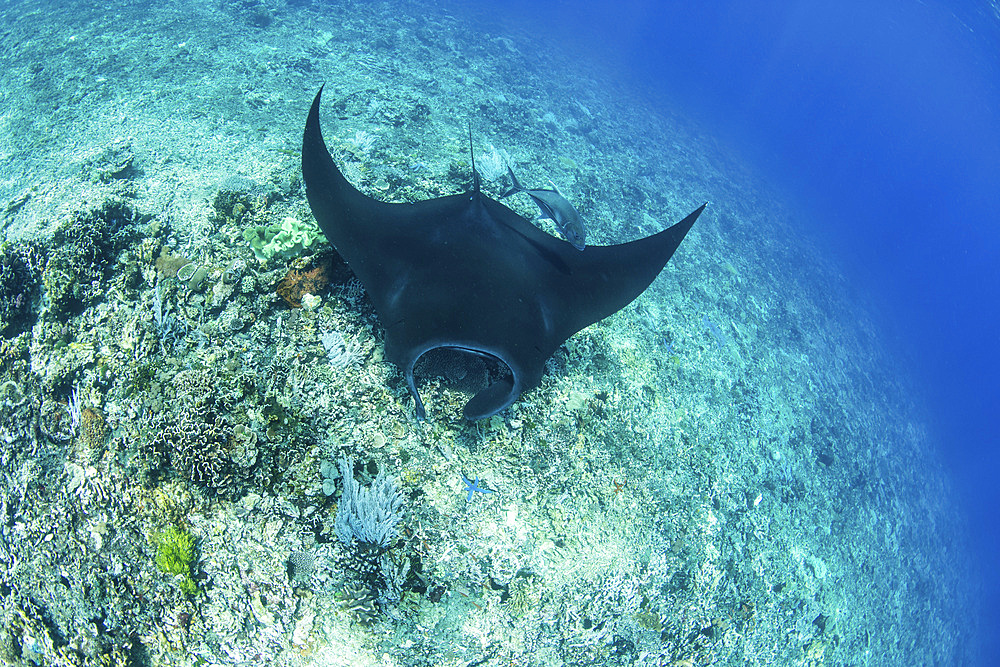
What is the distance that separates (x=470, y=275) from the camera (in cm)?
273

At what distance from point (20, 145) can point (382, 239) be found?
557 cm

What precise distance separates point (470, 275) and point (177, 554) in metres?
2.60

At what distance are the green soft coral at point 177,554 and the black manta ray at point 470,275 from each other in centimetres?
180

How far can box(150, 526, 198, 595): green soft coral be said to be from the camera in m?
2.59

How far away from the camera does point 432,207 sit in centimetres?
326

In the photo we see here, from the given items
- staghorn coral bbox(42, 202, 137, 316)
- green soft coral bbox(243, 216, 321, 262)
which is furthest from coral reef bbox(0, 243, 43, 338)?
green soft coral bbox(243, 216, 321, 262)

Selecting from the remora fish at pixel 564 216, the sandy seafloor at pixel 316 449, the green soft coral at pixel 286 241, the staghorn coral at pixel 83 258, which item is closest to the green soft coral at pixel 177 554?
the sandy seafloor at pixel 316 449

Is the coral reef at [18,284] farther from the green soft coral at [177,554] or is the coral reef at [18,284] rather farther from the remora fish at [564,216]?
the remora fish at [564,216]

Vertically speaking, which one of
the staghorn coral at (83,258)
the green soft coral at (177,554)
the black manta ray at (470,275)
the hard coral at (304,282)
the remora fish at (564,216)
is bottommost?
the green soft coral at (177,554)

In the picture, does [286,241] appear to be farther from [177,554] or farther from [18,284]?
[177,554]

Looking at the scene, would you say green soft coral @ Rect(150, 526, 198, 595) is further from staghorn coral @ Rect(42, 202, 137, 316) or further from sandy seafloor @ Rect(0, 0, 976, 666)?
staghorn coral @ Rect(42, 202, 137, 316)

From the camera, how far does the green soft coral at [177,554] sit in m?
2.59

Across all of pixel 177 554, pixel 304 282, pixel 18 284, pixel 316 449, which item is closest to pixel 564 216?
pixel 304 282

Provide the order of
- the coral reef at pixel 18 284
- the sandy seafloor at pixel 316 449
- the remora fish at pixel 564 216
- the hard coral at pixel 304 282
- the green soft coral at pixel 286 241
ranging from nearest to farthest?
the sandy seafloor at pixel 316 449 < the coral reef at pixel 18 284 < the hard coral at pixel 304 282 < the green soft coral at pixel 286 241 < the remora fish at pixel 564 216
